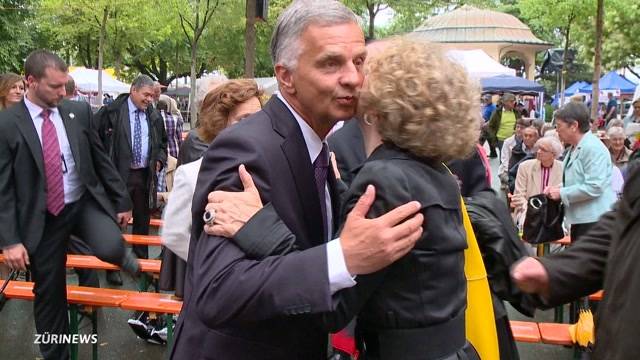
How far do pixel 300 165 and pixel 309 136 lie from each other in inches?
4.5

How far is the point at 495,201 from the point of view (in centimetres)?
240

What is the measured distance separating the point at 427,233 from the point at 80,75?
31064 millimetres

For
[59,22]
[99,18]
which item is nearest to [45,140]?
[99,18]

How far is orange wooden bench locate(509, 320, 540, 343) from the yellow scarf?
2256mm

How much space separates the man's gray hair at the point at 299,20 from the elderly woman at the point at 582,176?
4567 mm

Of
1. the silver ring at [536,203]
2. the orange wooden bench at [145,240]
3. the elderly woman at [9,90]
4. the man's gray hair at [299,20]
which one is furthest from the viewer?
the elderly woman at [9,90]

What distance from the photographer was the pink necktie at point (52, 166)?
4.21 metres

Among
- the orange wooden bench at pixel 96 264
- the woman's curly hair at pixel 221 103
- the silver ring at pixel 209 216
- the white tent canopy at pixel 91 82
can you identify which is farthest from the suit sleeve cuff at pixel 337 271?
the white tent canopy at pixel 91 82

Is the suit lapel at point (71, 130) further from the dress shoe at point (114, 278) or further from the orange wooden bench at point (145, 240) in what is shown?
the dress shoe at point (114, 278)

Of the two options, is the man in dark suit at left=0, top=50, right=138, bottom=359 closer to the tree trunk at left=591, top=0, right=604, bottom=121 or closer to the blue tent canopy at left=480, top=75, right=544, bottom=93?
the tree trunk at left=591, top=0, right=604, bottom=121

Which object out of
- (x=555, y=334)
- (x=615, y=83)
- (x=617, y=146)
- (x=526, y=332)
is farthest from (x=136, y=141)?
(x=615, y=83)

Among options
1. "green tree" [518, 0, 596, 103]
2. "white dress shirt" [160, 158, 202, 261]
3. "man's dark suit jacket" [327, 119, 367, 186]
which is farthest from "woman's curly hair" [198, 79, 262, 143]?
"green tree" [518, 0, 596, 103]

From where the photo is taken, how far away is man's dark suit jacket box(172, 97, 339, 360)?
138cm

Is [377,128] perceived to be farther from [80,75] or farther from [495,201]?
[80,75]
